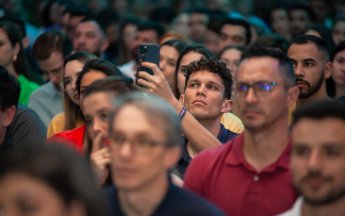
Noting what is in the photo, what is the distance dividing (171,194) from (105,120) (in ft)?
3.00

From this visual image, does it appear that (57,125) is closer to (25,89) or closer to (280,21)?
(25,89)

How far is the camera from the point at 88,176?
1610mm

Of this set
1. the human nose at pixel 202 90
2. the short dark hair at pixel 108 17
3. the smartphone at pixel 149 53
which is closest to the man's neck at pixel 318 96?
the human nose at pixel 202 90

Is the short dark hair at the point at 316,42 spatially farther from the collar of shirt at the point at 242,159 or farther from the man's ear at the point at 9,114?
the man's ear at the point at 9,114

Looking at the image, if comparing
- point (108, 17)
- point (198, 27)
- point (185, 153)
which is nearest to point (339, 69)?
point (185, 153)

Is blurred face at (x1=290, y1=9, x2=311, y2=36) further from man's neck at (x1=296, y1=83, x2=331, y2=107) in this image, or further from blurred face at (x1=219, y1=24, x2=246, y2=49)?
man's neck at (x1=296, y1=83, x2=331, y2=107)

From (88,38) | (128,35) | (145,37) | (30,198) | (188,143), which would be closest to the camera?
(30,198)

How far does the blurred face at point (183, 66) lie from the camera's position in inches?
172

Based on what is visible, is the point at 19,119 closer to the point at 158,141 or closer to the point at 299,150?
the point at 158,141

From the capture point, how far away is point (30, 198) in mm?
1553

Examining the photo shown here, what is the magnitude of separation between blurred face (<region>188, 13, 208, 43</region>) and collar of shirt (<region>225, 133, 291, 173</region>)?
5285mm

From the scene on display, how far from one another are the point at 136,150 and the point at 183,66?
253 cm

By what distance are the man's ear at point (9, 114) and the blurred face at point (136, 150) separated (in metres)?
1.52

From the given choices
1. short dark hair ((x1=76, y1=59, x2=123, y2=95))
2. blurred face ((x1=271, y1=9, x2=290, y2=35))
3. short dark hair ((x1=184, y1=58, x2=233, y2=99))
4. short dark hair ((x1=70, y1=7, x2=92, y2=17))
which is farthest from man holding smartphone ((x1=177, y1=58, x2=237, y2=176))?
blurred face ((x1=271, y1=9, x2=290, y2=35))
